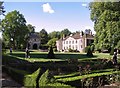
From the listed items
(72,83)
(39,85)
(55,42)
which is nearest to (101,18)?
(72,83)

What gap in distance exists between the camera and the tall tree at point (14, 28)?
80.2 m

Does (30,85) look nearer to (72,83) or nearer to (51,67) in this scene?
(72,83)

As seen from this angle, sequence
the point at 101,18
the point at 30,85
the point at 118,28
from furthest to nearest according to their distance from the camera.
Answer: the point at 101,18, the point at 118,28, the point at 30,85

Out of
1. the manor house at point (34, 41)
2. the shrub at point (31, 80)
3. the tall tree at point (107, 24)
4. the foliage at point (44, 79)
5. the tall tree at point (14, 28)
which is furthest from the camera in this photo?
the manor house at point (34, 41)

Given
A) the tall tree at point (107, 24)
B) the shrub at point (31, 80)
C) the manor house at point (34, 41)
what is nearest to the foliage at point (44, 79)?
the shrub at point (31, 80)

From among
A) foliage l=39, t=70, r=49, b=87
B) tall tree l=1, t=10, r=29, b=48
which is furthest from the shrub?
tall tree l=1, t=10, r=29, b=48

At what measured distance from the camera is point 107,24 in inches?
1425

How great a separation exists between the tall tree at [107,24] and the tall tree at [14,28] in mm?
43843

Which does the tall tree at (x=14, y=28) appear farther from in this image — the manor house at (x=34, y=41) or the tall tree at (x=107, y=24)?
the tall tree at (x=107, y=24)

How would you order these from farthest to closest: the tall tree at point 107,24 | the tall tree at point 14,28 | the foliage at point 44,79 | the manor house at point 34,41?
the manor house at point 34,41, the tall tree at point 14,28, the tall tree at point 107,24, the foliage at point 44,79

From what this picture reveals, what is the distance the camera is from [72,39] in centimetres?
10225

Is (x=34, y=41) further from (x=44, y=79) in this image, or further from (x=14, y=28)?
(x=44, y=79)

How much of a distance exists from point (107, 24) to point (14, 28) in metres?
47.9

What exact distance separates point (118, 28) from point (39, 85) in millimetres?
23365
